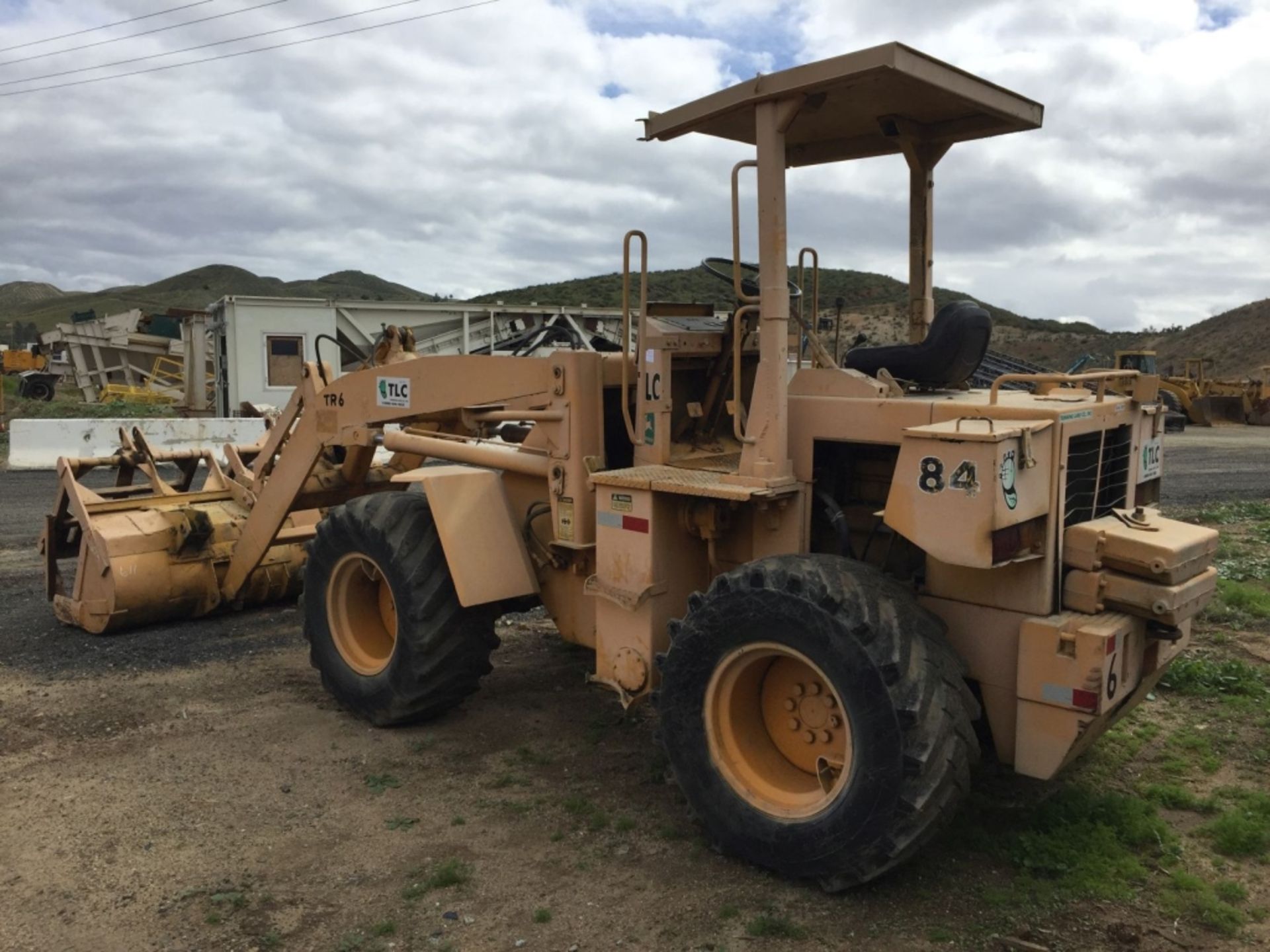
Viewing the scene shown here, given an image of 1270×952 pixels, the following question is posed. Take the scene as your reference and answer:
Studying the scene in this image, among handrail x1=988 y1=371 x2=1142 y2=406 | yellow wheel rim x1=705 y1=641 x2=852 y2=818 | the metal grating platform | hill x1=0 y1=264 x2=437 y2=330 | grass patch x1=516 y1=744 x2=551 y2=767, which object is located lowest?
grass patch x1=516 y1=744 x2=551 y2=767

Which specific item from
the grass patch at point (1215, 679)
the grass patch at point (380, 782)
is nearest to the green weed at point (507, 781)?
the grass patch at point (380, 782)

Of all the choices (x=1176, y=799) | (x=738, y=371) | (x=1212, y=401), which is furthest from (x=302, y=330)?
(x=1212, y=401)

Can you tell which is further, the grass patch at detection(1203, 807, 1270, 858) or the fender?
the fender

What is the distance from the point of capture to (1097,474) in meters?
4.08

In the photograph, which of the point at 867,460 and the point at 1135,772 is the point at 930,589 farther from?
the point at 1135,772

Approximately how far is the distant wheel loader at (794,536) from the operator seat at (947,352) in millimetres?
13

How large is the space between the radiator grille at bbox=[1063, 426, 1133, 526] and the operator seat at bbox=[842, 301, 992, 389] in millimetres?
594

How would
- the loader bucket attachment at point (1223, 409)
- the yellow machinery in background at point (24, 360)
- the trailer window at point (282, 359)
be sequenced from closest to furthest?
the trailer window at point (282, 359) < the loader bucket attachment at point (1223, 409) < the yellow machinery in background at point (24, 360)

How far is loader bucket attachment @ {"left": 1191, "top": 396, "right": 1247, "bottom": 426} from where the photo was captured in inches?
1032

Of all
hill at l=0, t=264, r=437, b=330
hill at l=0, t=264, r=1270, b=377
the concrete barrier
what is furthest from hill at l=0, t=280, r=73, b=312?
the concrete barrier

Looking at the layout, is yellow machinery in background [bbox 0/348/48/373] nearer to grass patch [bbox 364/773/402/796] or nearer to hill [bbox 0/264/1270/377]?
hill [bbox 0/264/1270/377]

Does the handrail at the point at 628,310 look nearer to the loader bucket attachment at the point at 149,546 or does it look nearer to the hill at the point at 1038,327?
the loader bucket attachment at the point at 149,546

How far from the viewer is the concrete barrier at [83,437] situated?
16156mm

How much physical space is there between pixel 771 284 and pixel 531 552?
1.97 metres
